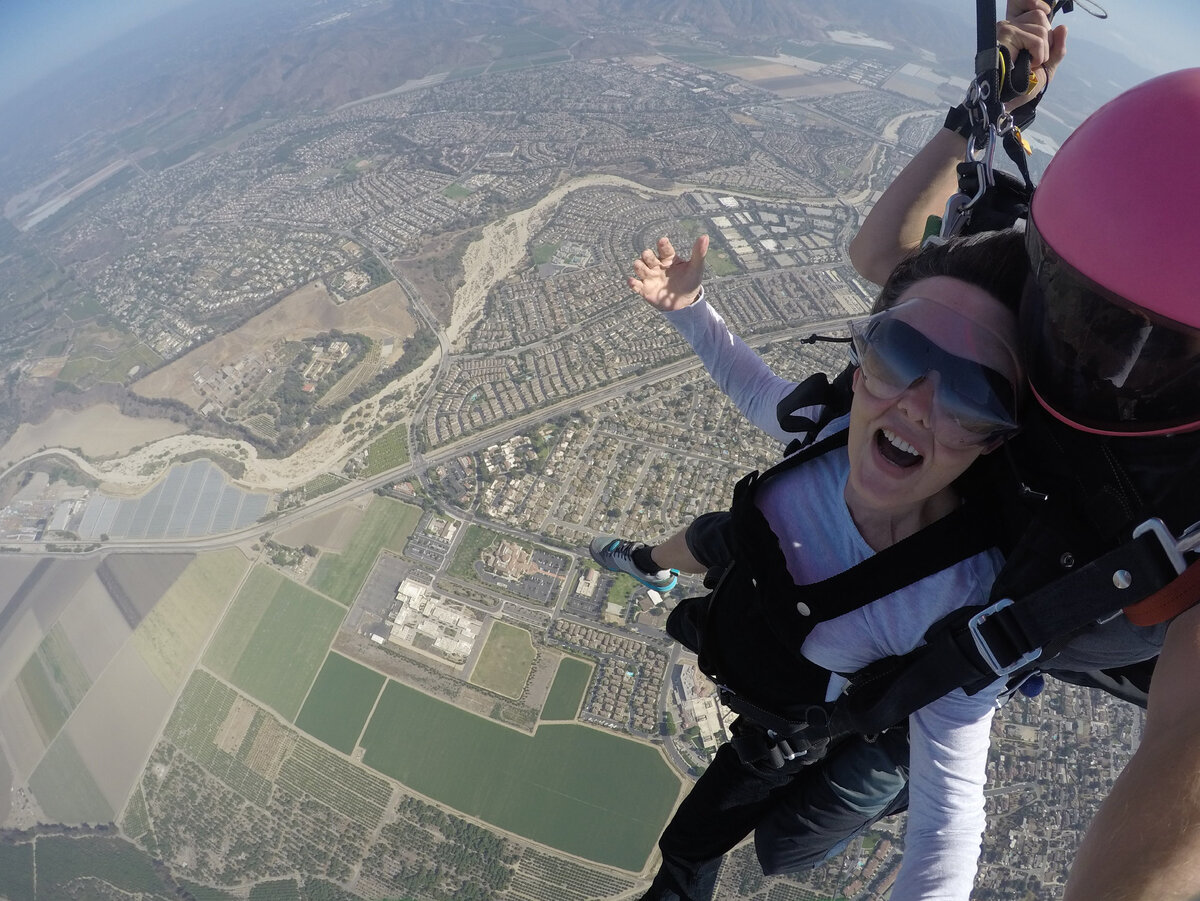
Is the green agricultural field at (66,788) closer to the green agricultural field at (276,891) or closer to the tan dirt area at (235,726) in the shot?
the tan dirt area at (235,726)

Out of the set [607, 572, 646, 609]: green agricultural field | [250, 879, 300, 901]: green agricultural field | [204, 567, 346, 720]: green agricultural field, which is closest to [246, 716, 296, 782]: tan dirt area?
[204, 567, 346, 720]: green agricultural field

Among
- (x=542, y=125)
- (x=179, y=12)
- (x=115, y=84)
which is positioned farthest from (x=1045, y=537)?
(x=179, y=12)

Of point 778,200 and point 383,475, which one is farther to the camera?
point 778,200

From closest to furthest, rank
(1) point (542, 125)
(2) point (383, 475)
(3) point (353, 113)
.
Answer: (2) point (383, 475) < (1) point (542, 125) < (3) point (353, 113)

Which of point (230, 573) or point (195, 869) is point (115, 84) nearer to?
point (230, 573)

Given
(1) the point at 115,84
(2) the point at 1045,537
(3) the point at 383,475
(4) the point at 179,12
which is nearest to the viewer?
(2) the point at 1045,537

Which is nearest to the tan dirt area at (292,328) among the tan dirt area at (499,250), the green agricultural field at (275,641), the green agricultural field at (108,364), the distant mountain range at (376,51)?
the green agricultural field at (108,364)
